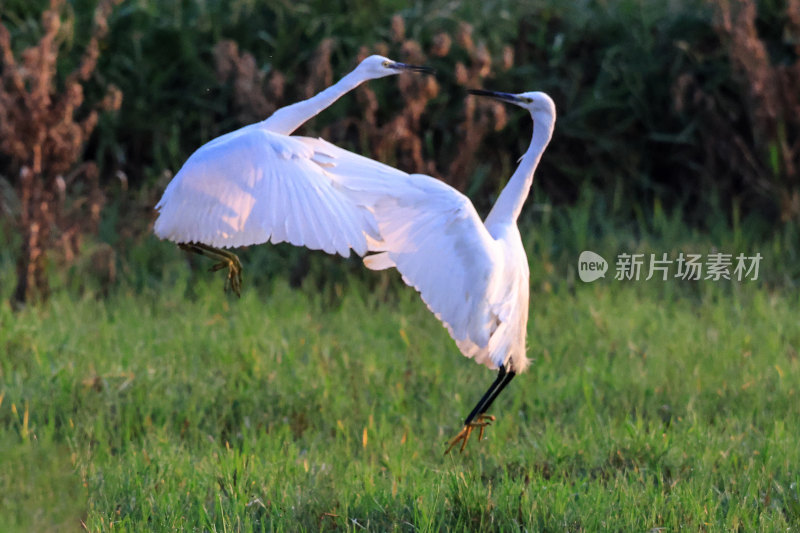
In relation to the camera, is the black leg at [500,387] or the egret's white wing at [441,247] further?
the black leg at [500,387]

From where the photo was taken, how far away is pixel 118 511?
364cm

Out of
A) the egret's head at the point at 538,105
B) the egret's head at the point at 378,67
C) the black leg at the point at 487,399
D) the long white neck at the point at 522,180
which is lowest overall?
the black leg at the point at 487,399

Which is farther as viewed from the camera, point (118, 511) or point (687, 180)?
point (687, 180)

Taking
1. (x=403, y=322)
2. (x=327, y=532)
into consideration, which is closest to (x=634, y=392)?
(x=403, y=322)

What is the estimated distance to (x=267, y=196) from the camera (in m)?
2.91

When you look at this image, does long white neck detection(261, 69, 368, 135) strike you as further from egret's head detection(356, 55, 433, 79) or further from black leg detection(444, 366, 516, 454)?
black leg detection(444, 366, 516, 454)

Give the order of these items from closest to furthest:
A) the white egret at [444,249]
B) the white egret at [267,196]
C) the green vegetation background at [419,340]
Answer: the white egret at [267,196] → the white egret at [444,249] → the green vegetation background at [419,340]

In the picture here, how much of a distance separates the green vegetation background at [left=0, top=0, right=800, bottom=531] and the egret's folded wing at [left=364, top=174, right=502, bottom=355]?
81cm

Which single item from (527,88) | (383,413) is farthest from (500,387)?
(527,88)

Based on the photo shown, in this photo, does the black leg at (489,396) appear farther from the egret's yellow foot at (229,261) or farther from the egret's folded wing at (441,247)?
the egret's yellow foot at (229,261)

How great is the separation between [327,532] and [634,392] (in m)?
1.88

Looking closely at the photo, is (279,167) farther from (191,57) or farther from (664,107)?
(664,107)

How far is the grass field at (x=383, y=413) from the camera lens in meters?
3.61

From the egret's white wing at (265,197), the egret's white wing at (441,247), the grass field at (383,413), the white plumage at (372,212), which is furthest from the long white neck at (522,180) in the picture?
the grass field at (383,413)
